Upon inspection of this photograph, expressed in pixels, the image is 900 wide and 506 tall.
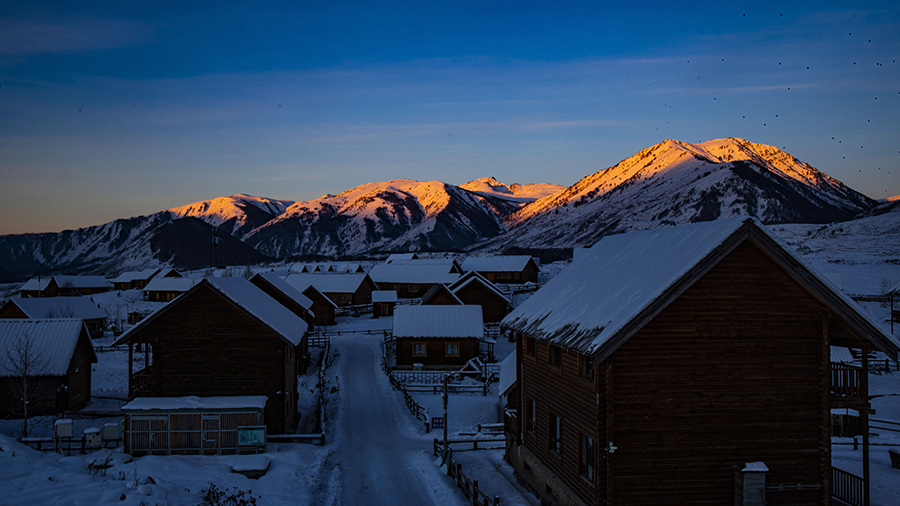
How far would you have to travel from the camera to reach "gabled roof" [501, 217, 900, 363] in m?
15.0

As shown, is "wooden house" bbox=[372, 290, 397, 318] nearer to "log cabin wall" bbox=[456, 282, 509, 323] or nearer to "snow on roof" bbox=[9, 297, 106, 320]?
"log cabin wall" bbox=[456, 282, 509, 323]

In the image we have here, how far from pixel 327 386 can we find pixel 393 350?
15.3 m

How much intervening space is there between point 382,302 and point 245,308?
4979cm

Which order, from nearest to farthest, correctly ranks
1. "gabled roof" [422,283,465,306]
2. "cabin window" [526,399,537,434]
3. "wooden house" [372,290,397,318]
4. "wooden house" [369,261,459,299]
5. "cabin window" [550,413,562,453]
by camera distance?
1. "cabin window" [550,413,562,453]
2. "cabin window" [526,399,537,434]
3. "gabled roof" [422,283,465,306]
4. "wooden house" [372,290,397,318]
5. "wooden house" [369,261,459,299]

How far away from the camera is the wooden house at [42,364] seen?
33.8 m

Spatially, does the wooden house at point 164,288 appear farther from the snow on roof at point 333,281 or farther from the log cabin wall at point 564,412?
the log cabin wall at point 564,412

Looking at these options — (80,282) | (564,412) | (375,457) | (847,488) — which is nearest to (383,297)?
(375,457)

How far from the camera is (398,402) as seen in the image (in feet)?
123

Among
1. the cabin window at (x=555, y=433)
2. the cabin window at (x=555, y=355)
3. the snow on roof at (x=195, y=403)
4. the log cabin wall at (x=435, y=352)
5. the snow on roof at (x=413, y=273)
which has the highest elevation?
the snow on roof at (x=413, y=273)

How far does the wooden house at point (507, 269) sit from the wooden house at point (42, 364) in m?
72.0

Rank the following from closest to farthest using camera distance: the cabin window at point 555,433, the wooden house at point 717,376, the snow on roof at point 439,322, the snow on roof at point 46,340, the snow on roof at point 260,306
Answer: the wooden house at point 717,376 < the cabin window at point 555,433 < the snow on roof at point 260,306 < the snow on roof at point 46,340 < the snow on roof at point 439,322

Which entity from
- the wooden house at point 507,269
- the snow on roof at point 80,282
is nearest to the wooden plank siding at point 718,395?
the wooden house at point 507,269

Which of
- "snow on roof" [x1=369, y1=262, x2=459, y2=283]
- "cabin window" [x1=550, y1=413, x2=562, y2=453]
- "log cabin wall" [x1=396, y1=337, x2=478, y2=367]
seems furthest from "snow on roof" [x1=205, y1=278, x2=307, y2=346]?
"snow on roof" [x1=369, y1=262, x2=459, y2=283]

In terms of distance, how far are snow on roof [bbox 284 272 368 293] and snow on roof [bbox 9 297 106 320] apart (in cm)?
2430
